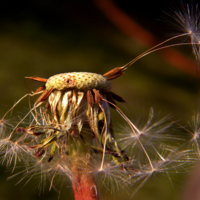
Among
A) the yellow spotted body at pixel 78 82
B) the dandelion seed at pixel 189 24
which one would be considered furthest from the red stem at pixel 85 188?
the dandelion seed at pixel 189 24

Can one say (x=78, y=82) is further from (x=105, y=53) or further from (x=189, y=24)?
(x=105, y=53)

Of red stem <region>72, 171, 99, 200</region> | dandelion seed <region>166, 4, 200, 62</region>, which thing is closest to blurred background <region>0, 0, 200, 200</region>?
dandelion seed <region>166, 4, 200, 62</region>

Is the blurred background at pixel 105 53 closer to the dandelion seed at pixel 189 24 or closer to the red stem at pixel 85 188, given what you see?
the dandelion seed at pixel 189 24

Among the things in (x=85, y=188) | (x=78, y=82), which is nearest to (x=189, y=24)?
(x=78, y=82)

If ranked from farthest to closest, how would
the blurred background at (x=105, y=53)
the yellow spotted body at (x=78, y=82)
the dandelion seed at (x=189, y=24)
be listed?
the blurred background at (x=105, y=53) < the dandelion seed at (x=189, y=24) < the yellow spotted body at (x=78, y=82)

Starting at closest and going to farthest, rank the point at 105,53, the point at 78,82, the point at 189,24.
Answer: the point at 78,82, the point at 189,24, the point at 105,53

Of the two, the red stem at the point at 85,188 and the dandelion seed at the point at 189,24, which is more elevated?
the dandelion seed at the point at 189,24

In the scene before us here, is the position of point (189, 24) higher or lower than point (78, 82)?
higher

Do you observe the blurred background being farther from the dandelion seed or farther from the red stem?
the red stem

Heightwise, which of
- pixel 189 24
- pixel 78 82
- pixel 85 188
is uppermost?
pixel 189 24
